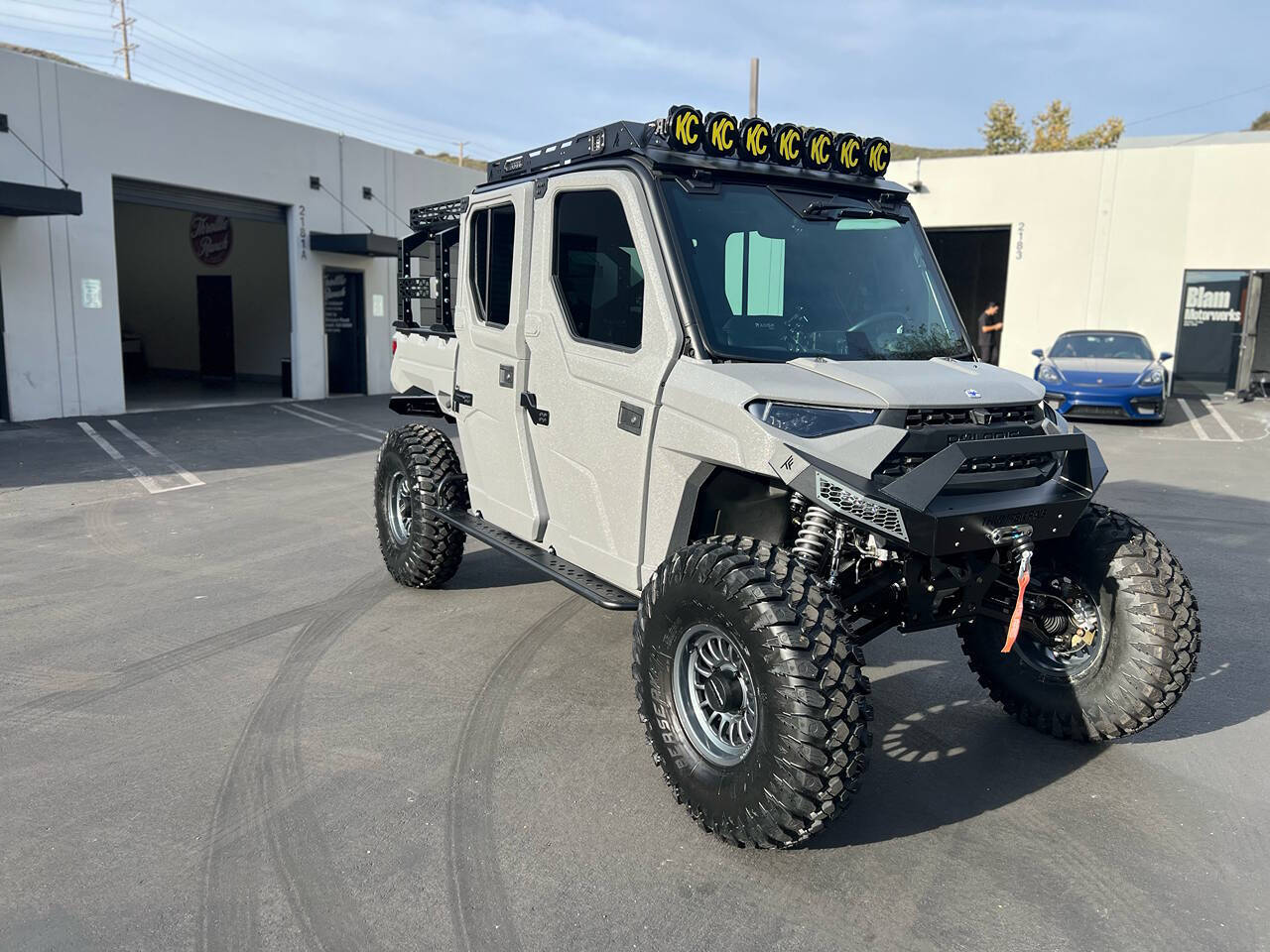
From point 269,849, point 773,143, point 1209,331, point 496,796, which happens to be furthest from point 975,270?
point 269,849

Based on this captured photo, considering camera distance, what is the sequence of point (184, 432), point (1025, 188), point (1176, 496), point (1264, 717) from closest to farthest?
1. point (1264, 717)
2. point (1176, 496)
3. point (184, 432)
4. point (1025, 188)

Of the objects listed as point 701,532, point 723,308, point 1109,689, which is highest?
point 723,308

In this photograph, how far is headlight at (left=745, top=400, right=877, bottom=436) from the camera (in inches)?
129

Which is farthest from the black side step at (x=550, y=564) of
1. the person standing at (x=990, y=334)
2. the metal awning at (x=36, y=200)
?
the person standing at (x=990, y=334)

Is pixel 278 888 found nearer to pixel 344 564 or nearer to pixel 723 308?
pixel 723 308

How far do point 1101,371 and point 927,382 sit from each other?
1366 cm

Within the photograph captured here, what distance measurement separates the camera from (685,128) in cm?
387

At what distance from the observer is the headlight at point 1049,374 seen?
50.2 ft

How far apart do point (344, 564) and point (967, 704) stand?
4466 millimetres

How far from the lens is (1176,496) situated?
31.9ft

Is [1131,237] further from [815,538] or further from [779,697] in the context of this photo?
[779,697]

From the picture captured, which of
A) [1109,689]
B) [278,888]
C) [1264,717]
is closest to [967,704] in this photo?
[1109,689]

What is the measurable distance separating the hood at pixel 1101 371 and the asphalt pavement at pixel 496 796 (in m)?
9.64

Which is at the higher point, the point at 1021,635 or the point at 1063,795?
the point at 1021,635
